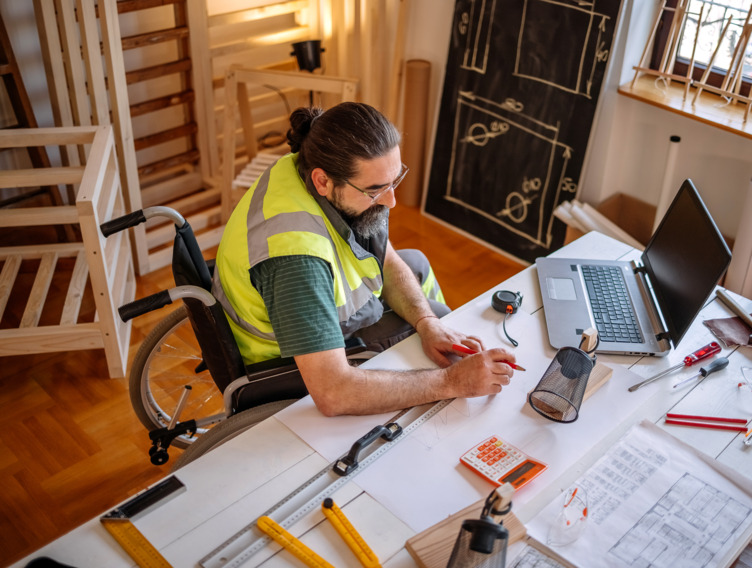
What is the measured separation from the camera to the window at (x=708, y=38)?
288 centimetres

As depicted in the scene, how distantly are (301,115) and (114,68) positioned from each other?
4.24 feet

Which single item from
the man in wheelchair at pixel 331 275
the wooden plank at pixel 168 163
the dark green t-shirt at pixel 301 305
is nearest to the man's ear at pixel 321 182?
the man in wheelchair at pixel 331 275

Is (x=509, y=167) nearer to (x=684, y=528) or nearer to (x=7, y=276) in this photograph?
(x=7, y=276)

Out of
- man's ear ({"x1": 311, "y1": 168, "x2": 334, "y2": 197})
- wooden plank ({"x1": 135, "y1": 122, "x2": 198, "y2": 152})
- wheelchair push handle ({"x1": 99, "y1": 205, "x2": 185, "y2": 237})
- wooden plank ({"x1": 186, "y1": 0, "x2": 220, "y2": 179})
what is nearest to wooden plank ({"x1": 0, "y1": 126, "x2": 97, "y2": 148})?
wooden plank ({"x1": 135, "y1": 122, "x2": 198, "y2": 152})

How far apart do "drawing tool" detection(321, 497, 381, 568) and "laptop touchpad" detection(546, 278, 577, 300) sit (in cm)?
92

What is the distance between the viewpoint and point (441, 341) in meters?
1.85

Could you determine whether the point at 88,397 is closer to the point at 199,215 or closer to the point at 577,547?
the point at 199,215

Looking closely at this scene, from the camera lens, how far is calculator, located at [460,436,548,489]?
146 centimetres

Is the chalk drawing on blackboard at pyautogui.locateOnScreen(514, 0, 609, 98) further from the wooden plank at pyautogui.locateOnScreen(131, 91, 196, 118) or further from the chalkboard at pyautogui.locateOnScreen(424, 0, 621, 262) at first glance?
the wooden plank at pyautogui.locateOnScreen(131, 91, 196, 118)

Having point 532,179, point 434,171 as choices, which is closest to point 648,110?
point 532,179

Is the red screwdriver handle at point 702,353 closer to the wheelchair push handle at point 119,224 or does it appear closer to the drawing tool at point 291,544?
the drawing tool at point 291,544

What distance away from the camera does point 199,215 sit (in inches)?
143

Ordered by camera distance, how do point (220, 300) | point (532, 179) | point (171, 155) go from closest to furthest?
point (220, 300) < point (532, 179) < point (171, 155)

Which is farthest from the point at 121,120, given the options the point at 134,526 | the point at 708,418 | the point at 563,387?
the point at 708,418
